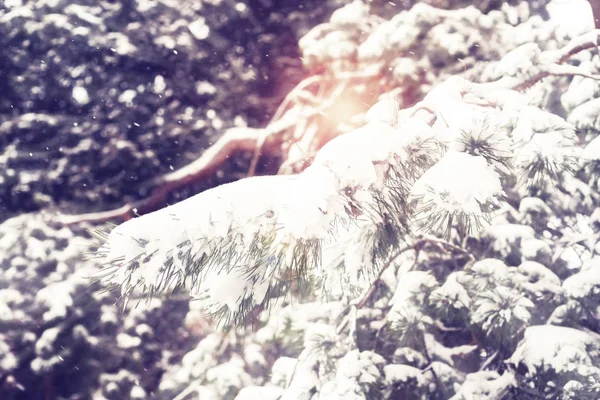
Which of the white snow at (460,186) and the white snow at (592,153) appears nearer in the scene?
the white snow at (460,186)

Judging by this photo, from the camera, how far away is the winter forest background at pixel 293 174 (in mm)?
A: 2016

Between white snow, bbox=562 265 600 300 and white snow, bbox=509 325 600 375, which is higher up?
white snow, bbox=562 265 600 300

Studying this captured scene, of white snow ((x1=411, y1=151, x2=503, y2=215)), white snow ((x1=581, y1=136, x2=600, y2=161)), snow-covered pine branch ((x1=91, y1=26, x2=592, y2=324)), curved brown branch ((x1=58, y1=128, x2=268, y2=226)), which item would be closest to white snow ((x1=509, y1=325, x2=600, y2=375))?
white snow ((x1=581, y1=136, x2=600, y2=161))

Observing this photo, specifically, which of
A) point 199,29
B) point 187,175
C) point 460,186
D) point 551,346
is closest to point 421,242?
point 551,346

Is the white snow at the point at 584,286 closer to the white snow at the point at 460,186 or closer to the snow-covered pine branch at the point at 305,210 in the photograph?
the snow-covered pine branch at the point at 305,210

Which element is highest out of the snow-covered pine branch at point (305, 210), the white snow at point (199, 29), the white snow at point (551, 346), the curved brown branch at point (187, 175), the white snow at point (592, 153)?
the snow-covered pine branch at point (305, 210)

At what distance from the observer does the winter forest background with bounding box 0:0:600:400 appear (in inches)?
79.4

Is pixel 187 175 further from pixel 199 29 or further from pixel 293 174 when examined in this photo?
pixel 293 174

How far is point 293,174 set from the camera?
58.0 inches

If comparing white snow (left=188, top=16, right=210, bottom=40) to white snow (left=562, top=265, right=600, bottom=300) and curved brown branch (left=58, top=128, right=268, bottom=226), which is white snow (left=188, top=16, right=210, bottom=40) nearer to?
curved brown branch (left=58, top=128, right=268, bottom=226)

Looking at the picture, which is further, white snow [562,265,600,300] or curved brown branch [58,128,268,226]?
curved brown branch [58,128,268,226]

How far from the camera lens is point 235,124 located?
402 cm

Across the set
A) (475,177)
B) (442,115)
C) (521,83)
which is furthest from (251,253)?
(521,83)

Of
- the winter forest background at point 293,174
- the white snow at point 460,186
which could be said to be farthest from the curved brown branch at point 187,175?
the white snow at point 460,186
